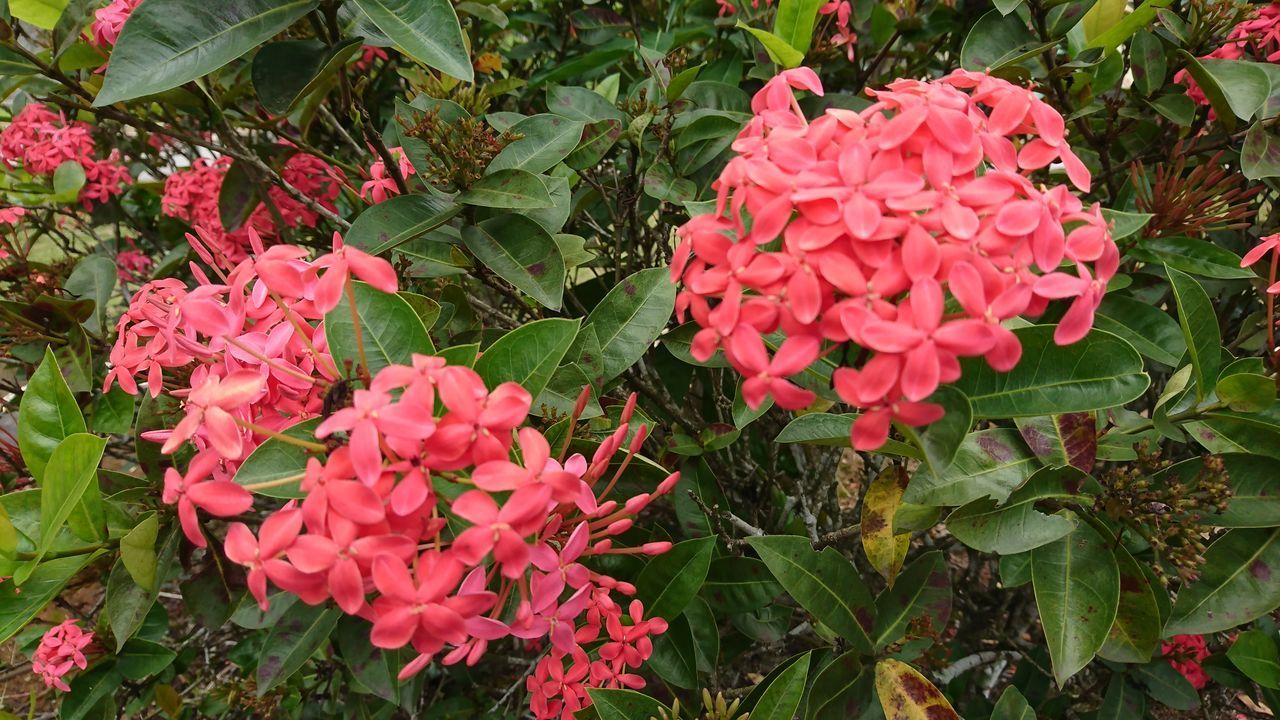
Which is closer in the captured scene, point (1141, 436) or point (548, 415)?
point (548, 415)

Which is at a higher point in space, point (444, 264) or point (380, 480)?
point (380, 480)

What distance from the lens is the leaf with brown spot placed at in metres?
1.57

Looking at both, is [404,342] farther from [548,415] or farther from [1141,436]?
[1141,436]

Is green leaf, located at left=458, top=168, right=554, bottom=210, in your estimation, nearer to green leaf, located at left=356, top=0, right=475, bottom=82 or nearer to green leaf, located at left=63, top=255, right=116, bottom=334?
A: green leaf, located at left=356, top=0, right=475, bottom=82

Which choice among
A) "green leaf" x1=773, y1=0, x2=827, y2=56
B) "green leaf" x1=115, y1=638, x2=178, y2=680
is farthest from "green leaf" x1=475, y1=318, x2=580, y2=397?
"green leaf" x1=115, y1=638, x2=178, y2=680

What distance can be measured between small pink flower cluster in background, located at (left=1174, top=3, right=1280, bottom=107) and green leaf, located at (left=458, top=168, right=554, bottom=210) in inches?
68.6

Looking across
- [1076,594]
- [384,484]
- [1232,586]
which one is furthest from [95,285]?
[1232,586]

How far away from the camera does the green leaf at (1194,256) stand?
188cm

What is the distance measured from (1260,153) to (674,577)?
5.47 feet

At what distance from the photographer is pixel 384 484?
1.00 m

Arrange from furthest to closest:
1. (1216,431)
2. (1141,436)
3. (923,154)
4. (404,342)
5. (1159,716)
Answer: (1159,716) < (1141,436) < (1216,431) < (404,342) < (923,154)

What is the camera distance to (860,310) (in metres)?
0.93

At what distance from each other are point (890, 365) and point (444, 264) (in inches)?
50.0

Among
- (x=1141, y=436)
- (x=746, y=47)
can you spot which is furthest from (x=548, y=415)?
(x=746, y=47)
